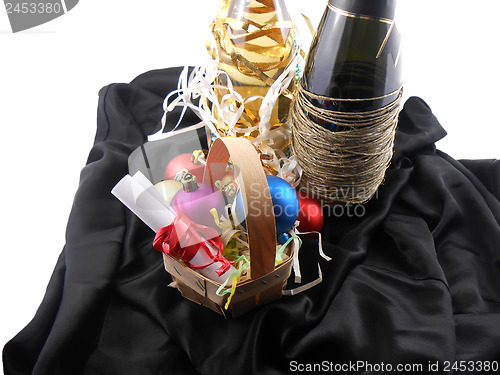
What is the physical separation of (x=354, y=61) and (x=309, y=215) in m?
0.25

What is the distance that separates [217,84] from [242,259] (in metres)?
0.35

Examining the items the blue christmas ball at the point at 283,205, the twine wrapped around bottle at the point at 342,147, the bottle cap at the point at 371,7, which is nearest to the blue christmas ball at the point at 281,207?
the blue christmas ball at the point at 283,205

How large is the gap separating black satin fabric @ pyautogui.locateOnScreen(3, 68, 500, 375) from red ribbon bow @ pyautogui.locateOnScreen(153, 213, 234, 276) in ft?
0.42

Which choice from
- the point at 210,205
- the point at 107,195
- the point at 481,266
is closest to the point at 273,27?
the point at 210,205

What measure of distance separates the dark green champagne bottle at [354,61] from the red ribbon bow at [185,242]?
0.85 feet

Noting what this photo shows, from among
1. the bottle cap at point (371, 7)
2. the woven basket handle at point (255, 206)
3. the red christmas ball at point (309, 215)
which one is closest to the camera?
the woven basket handle at point (255, 206)

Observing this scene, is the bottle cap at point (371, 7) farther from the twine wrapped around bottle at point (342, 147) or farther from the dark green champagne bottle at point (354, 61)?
the twine wrapped around bottle at point (342, 147)

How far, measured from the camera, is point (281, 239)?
0.64 meters

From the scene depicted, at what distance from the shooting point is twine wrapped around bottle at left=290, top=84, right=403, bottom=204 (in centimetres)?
65

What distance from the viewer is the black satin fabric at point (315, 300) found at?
0.62m

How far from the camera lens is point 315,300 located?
0.68m

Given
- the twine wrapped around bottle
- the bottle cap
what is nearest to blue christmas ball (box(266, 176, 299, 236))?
Result: the twine wrapped around bottle
